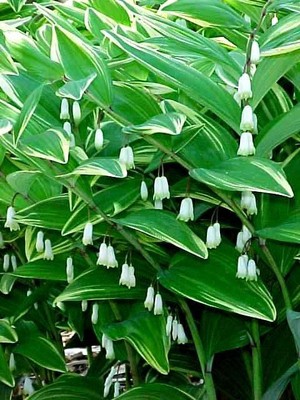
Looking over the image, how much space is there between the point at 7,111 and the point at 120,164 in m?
0.23

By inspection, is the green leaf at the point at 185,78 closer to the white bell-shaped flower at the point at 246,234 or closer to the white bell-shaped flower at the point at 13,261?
the white bell-shaped flower at the point at 246,234

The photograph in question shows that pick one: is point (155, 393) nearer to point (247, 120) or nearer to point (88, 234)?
point (88, 234)

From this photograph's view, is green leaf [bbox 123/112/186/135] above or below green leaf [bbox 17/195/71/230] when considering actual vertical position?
above

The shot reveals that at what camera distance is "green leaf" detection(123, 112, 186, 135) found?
95 centimetres

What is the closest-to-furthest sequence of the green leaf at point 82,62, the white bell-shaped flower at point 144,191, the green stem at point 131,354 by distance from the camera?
the green leaf at point 82,62 → the white bell-shaped flower at point 144,191 → the green stem at point 131,354

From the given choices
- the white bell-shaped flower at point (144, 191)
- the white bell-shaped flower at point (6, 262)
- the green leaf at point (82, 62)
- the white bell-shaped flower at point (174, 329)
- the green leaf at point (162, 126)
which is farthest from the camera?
the white bell-shaped flower at point (6, 262)

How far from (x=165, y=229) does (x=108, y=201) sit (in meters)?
0.14

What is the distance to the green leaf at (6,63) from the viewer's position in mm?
1074

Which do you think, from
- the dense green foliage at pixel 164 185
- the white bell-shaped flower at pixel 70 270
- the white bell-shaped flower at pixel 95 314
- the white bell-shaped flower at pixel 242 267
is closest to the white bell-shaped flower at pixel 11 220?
the dense green foliage at pixel 164 185

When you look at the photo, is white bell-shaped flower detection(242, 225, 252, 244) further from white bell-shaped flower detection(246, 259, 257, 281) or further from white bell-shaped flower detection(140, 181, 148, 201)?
white bell-shaped flower detection(140, 181, 148, 201)

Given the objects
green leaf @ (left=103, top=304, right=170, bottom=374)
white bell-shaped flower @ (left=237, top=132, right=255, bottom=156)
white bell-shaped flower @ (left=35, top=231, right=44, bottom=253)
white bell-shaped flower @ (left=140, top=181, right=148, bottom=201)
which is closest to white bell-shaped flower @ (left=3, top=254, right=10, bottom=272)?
white bell-shaped flower @ (left=35, top=231, right=44, bottom=253)

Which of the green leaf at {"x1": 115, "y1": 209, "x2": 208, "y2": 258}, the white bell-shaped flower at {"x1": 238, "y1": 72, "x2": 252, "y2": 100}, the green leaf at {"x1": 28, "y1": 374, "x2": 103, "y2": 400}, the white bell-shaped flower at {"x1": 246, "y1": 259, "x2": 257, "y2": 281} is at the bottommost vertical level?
the green leaf at {"x1": 28, "y1": 374, "x2": 103, "y2": 400}

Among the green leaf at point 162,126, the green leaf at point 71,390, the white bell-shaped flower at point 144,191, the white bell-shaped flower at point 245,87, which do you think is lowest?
the green leaf at point 71,390

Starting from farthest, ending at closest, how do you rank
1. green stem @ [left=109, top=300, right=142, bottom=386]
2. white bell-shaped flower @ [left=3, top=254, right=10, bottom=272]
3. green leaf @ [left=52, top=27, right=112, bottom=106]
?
1. white bell-shaped flower @ [left=3, top=254, right=10, bottom=272]
2. green stem @ [left=109, top=300, right=142, bottom=386]
3. green leaf @ [left=52, top=27, right=112, bottom=106]
